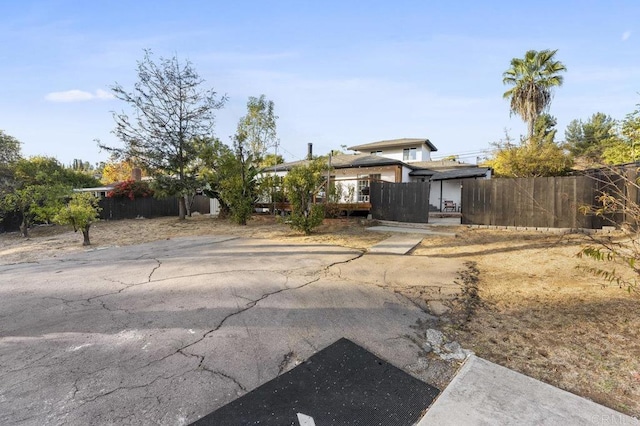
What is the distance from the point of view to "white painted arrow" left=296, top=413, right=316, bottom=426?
1.86m

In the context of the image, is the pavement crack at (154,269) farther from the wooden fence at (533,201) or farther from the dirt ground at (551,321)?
the wooden fence at (533,201)

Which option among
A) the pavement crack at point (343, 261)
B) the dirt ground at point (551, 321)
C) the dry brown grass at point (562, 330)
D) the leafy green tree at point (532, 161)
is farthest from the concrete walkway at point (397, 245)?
the leafy green tree at point (532, 161)

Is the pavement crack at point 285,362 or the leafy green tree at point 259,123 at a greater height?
the leafy green tree at point 259,123

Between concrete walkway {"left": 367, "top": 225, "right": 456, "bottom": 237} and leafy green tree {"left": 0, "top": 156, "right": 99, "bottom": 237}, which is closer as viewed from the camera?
concrete walkway {"left": 367, "top": 225, "right": 456, "bottom": 237}

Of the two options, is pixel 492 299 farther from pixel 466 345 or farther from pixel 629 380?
pixel 629 380

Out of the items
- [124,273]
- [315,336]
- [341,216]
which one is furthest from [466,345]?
[341,216]

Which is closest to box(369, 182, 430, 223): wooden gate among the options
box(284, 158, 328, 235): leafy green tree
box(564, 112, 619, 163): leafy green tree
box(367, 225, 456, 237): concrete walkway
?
box(367, 225, 456, 237): concrete walkway

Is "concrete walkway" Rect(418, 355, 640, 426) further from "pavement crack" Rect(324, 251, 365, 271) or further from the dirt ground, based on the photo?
"pavement crack" Rect(324, 251, 365, 271)

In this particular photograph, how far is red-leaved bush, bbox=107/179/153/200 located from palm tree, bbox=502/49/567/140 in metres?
26.5

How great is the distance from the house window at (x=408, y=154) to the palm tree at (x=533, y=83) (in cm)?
782

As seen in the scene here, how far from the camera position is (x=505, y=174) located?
19016mm

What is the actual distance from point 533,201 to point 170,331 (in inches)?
414

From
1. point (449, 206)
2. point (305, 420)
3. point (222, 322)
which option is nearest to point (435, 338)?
point (305, 420)

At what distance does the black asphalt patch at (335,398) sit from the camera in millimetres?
1923
